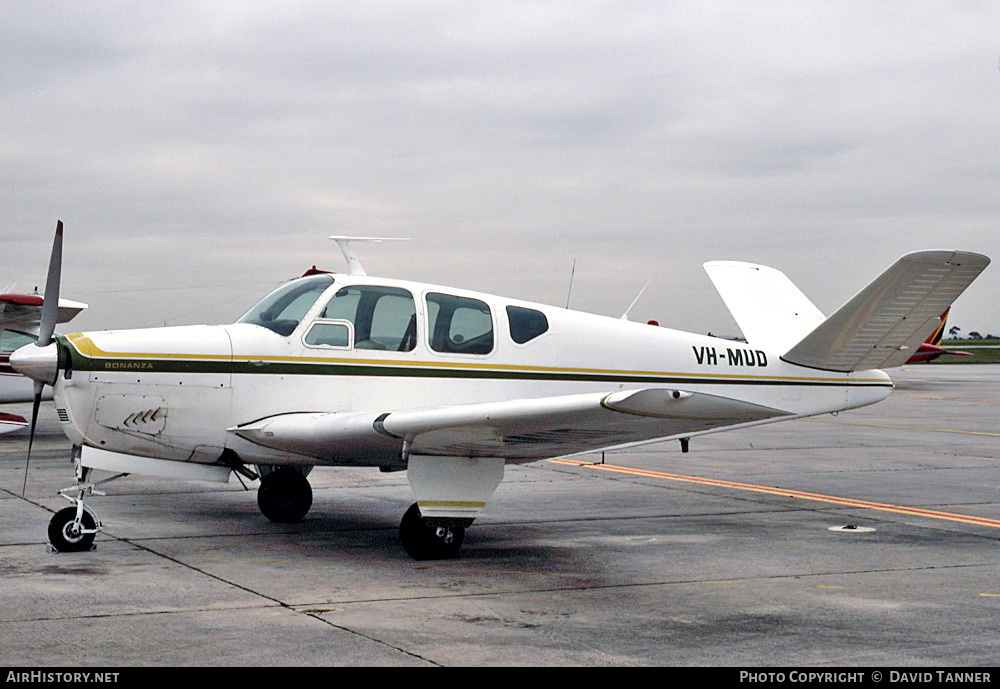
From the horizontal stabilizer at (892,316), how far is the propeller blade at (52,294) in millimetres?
6563

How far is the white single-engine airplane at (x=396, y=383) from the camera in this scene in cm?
802

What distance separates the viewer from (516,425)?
24.7 feet

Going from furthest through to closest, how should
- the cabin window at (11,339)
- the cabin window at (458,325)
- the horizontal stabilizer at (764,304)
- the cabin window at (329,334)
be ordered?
the cabin window at (11,339) → the horizontal stabilizer at (764,304) → the cabin window at (458,325) → the cabin window at (329,334)

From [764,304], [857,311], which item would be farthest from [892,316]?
[764,304]

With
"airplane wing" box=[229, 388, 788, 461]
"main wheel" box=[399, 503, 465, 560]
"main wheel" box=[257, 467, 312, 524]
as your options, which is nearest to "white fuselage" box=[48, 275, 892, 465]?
"airplane wing" box=[229, 388, 788, 461]

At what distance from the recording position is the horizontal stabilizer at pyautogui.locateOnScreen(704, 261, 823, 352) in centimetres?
1127

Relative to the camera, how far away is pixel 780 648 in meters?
5.65

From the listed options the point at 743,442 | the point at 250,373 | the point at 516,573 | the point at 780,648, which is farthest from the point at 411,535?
the point at 743,442

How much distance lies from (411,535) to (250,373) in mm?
1801

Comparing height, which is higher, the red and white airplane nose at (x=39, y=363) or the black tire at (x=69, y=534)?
the red and white airplane nose at (x=39, y=363)

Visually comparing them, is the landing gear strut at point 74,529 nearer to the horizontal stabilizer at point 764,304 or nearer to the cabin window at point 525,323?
the cabin window at point 525,323

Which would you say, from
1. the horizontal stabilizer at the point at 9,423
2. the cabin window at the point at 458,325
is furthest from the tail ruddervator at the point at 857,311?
the horizontal stabilizer at the point at 9,423

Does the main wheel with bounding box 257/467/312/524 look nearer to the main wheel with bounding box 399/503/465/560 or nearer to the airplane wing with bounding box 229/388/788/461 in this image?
the airplane wing with bounding box 229/388/788/461

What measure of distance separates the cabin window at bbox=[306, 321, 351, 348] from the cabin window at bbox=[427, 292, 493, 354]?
678 millimetres
